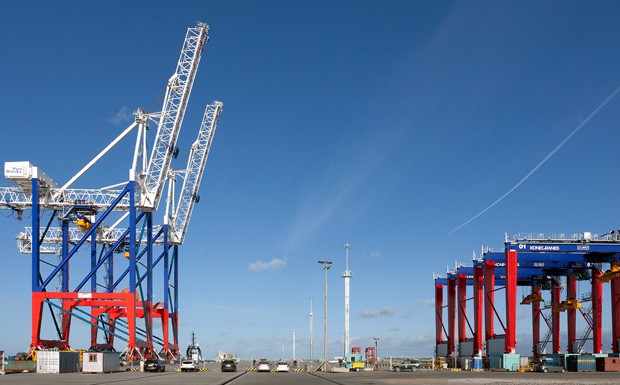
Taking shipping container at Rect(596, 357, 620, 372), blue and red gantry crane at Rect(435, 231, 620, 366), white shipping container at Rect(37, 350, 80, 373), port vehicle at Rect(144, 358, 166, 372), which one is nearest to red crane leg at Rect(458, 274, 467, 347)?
blue and red gantry crane at Rect(435, 231, 620, 366)

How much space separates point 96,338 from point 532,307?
65460mm

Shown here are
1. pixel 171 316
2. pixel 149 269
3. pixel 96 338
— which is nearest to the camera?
pixel 149 269

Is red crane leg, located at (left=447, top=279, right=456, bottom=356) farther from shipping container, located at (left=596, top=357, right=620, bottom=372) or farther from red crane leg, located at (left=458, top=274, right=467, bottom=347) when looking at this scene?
shipping container, located at (left=596, top=357, right=620, bottom=372)

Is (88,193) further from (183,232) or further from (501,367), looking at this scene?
(501,367)

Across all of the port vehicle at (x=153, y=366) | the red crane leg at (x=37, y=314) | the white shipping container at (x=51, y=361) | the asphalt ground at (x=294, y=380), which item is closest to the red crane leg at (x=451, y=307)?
the port vehicle at (x=153, y=366)

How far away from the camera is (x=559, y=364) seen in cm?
8669

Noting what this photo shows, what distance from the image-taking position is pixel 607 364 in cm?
7594

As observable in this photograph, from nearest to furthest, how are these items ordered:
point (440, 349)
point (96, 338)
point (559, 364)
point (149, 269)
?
point (559, 364)
point (149, 269)
point (96, 338)
point (440, 349)

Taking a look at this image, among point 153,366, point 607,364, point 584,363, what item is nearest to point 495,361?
point 584,363

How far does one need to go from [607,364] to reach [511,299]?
11517 mm

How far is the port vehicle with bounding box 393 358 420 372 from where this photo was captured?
87688 millimetres

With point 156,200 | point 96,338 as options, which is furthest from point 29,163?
point 96,338

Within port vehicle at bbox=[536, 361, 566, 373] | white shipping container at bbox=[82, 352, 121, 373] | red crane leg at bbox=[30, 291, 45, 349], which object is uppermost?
Answer: red crane leg at bbox=[30, 291, 45, 349]

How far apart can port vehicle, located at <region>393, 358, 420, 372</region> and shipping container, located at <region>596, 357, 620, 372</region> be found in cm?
2010
